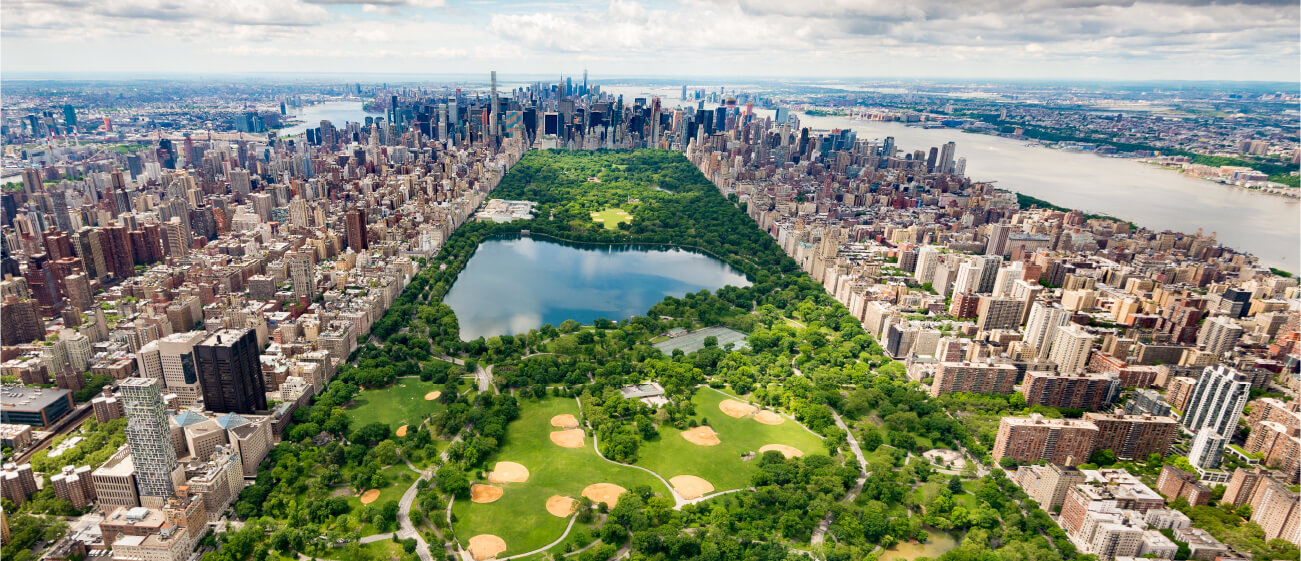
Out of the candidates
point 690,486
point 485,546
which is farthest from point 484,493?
point 690,486

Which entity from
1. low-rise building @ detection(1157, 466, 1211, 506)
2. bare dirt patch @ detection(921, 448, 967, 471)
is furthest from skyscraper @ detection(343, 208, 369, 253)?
low-rise building @ detection(1157, 466, 1211, 506)

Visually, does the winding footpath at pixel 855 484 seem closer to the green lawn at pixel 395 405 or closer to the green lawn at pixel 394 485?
the green lawn at pixel 394 485

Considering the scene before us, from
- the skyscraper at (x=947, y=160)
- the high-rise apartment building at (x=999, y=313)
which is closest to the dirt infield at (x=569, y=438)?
the high-rise apartment building at (x=999, y=313)

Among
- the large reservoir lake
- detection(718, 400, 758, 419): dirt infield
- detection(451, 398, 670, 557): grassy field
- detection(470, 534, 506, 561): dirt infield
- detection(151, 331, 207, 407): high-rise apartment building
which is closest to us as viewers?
detection(470, 534, 506, 561): dirt infield

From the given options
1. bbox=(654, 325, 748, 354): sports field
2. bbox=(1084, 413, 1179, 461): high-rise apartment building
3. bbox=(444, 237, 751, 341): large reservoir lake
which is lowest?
bbox=(444, 237, 751, 341): large reservoir lake

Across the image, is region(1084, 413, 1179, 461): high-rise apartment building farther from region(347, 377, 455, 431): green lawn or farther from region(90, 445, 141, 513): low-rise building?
region(90, 445, 141, 513): low-rise building

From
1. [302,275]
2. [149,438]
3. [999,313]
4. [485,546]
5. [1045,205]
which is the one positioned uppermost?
[1045,205]

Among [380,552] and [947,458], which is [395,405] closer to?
[380,552]
